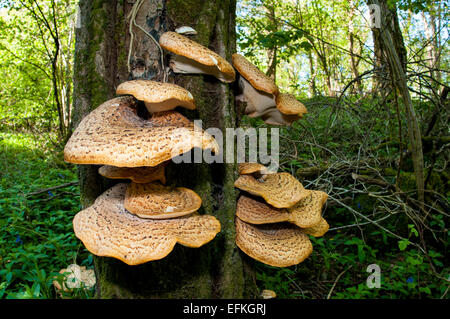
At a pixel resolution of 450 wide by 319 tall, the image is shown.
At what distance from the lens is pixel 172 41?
164 centimetres

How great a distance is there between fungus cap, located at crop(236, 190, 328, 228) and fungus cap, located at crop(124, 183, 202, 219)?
494mm

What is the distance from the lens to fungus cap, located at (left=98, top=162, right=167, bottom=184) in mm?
1583

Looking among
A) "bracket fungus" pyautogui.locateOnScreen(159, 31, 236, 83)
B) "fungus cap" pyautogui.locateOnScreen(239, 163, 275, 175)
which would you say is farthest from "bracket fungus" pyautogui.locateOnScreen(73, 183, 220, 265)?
"bracket fungus" pyautogui.locateOnScreen(159, 31, 236, 83)

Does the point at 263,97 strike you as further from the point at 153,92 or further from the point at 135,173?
the point at 135,173

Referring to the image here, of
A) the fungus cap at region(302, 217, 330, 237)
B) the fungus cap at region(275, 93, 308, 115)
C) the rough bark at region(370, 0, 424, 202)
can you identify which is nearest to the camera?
the fungus cap at region(275, 93, 308, 115)

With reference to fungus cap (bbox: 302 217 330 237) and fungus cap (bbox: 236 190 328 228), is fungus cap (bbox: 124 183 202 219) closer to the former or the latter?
fungus cap (bbox: 236 190 328 228)

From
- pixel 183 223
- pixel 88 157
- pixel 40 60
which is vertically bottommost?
pixel 183 223

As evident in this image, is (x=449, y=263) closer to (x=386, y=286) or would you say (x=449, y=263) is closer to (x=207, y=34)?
(x=386, y=286)

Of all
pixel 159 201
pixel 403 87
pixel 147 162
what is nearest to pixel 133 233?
pixel 159 201

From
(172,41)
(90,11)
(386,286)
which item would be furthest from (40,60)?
(386,286)

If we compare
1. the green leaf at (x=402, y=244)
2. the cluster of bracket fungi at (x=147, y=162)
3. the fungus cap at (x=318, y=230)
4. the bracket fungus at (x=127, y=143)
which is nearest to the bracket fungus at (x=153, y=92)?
the cluster of bracket fungi at (x=147, y=162)

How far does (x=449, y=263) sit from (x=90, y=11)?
4.52 m
